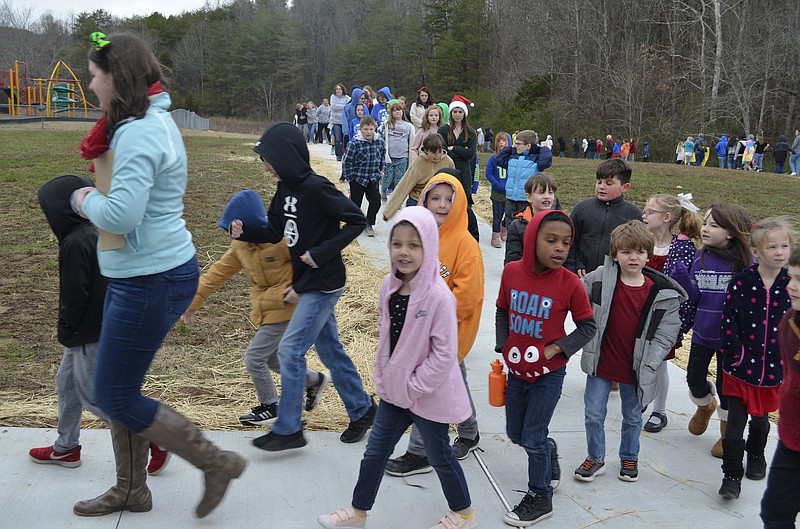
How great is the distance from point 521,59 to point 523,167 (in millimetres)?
57326

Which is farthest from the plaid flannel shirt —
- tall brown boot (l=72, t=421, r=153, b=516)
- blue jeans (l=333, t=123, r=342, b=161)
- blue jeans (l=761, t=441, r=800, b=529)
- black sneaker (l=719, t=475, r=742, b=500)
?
blue jeans (l=333, t=123, r=342, b=161)

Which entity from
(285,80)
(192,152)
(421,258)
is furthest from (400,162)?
(285,80)

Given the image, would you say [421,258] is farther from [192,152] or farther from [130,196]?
[192,152]

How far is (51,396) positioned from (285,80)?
93.3m

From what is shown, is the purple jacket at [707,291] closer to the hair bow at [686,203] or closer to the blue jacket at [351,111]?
the hair bow at [686,203]

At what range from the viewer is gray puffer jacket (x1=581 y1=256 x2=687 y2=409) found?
448 cm

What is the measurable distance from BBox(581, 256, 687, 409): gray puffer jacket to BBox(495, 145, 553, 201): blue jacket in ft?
17.5

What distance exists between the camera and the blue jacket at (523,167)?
32.7 feet

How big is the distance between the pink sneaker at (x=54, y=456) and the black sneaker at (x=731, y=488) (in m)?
3.62

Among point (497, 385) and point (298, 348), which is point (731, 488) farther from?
point (298, 348)

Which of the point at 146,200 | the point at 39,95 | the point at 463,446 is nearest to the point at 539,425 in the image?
the point at 463,446

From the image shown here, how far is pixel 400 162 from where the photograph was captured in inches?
527

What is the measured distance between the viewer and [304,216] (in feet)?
14.8

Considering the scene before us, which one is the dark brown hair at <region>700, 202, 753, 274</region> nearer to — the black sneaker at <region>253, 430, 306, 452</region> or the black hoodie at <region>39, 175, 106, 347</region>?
the black sneaker at <region>253, 430, 306, 452</region>
